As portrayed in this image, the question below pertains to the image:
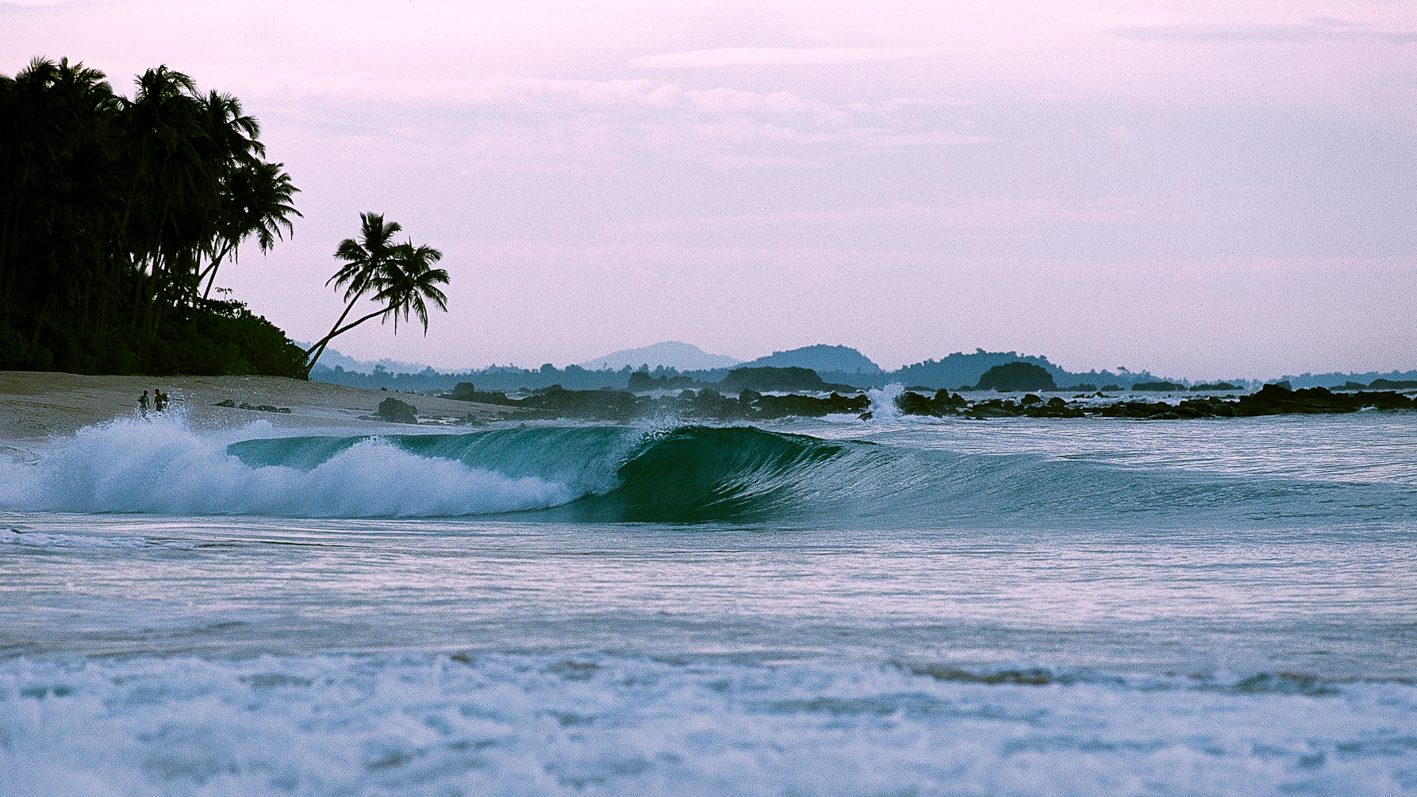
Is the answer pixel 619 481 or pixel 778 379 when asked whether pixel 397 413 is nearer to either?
pixel 619 481

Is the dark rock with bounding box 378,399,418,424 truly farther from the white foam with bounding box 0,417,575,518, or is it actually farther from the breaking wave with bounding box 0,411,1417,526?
the white foam with bounding box 0,417,575,518

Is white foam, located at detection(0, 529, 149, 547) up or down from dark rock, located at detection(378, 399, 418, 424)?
down

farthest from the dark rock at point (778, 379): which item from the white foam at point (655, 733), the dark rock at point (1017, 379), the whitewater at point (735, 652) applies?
the white foam at point (655, 733)

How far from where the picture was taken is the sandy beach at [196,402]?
872 inches

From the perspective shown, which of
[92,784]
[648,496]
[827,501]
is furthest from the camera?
[648,496]

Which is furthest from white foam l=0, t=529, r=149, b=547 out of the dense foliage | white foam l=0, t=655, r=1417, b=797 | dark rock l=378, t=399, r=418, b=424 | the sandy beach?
the dense foliage

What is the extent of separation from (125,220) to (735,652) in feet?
127

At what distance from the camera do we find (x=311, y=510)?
14961 millimetres

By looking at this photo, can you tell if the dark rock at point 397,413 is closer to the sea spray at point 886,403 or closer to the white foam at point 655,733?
the sea spray at point 886,403

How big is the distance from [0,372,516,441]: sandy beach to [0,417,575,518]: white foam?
4.12 meters

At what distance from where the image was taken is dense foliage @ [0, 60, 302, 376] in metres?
34.5

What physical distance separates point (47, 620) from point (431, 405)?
3722cm

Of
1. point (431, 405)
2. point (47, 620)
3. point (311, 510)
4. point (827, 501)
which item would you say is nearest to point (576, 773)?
point (47, 620)

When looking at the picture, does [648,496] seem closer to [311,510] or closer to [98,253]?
[311,510]
